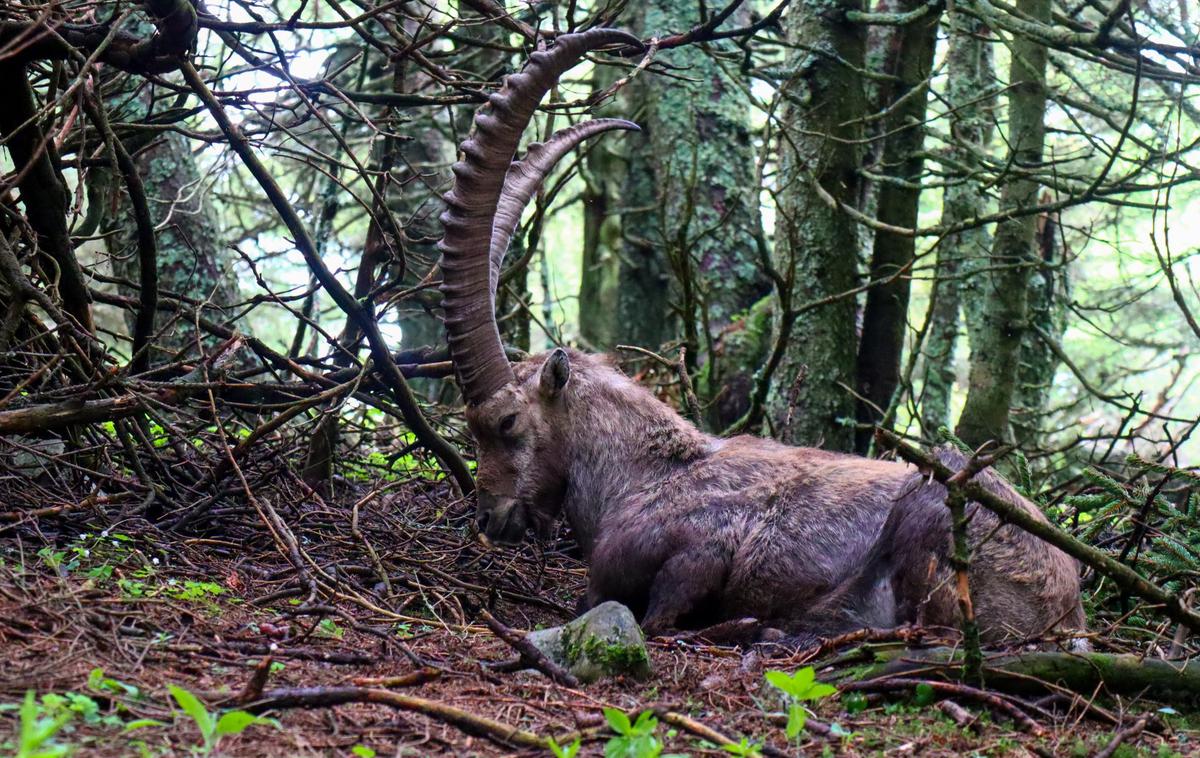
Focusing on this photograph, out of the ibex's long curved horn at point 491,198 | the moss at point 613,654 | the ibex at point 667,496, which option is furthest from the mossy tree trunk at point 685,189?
the moss at point 613,654

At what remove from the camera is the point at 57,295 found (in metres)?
5.34

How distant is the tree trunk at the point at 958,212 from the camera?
9703 millimetres

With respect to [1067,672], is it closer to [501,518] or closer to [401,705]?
[401,705]

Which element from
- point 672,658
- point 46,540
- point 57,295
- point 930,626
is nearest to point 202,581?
point 46,540

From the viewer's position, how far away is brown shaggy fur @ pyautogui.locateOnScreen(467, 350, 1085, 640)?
200 inches

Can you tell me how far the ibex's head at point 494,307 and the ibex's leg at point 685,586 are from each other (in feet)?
2.92

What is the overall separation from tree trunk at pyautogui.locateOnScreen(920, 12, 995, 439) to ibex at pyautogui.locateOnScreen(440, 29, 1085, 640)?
10.6 ft

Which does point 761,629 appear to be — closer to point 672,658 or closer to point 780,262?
point 672,658

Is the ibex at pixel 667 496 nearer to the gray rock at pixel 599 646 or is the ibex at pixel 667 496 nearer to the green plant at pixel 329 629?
the gray rock at pixel 599 646

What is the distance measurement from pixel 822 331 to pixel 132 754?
20.8 ft

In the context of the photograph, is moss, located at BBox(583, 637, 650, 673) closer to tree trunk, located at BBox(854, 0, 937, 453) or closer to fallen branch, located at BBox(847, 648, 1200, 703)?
fallen branch, located at BBox(847, 648, 1200, 703)

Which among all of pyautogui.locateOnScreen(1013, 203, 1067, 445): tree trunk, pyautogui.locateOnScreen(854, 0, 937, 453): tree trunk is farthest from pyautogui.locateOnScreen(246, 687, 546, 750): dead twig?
pyautogui.locateOnScreen(1013, 203, 1067, 445): tree trunk

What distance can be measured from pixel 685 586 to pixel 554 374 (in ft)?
4.60

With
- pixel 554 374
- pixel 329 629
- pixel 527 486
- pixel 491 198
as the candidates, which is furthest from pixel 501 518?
pixel 491 198
